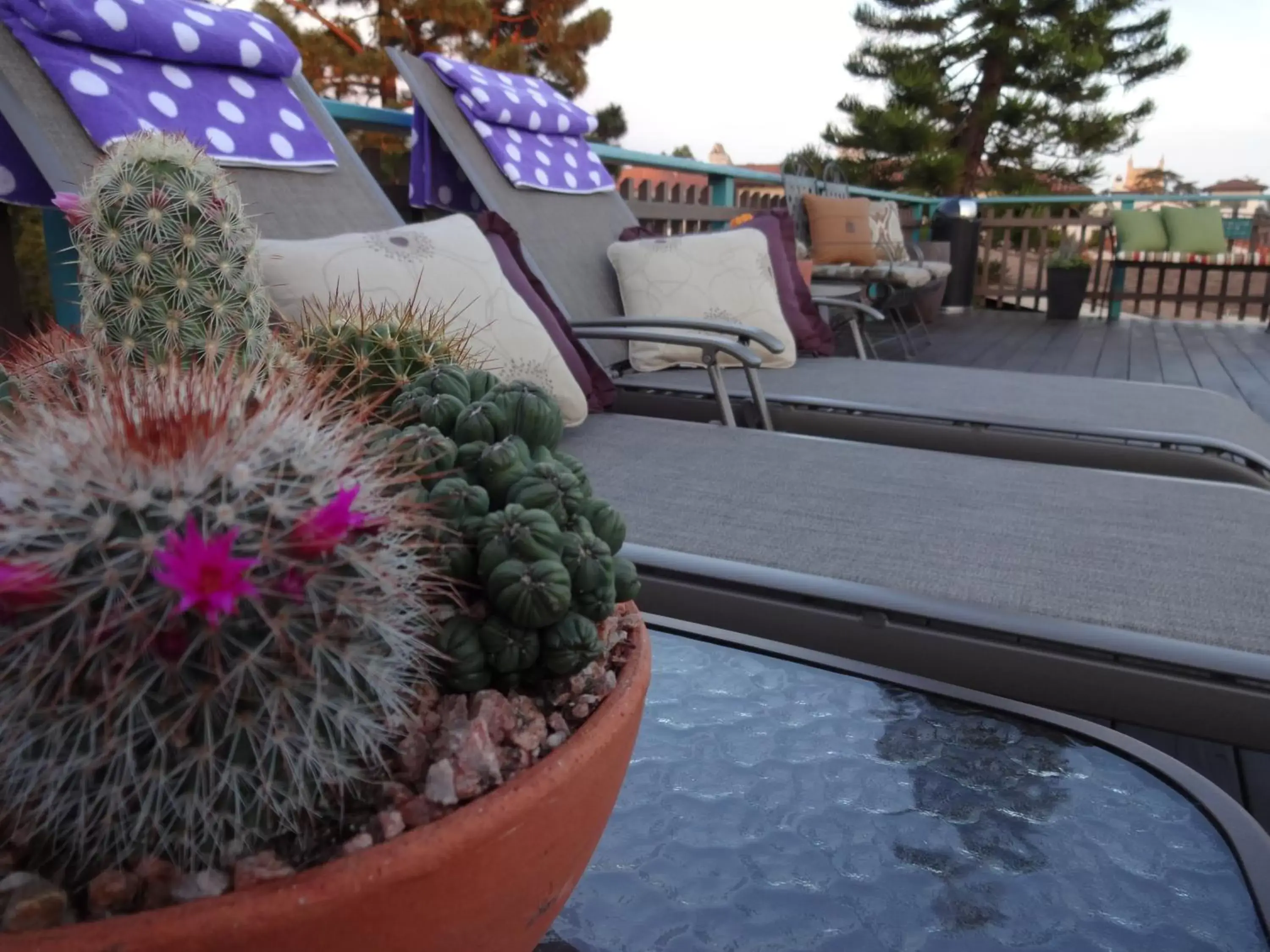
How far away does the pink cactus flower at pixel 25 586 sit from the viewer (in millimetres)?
327

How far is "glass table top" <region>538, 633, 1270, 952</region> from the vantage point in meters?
0.64

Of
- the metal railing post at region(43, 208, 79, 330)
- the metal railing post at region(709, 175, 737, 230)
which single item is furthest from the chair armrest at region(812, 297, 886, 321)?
the metal railing post at region(709, 175, 737, 230)

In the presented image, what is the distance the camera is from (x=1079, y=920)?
648 mm

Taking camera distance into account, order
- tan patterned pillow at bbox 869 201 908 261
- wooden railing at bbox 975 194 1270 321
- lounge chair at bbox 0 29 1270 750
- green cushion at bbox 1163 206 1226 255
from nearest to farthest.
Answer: lounge chair at bbox 0 29 1270 750, tan patterned pillow at bbox 869 201 908 261, wooden railing at bbox 975 194 1270 321, green cushion at bbox 1163 206 1226 255

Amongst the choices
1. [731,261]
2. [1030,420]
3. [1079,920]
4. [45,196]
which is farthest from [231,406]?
[731,261]

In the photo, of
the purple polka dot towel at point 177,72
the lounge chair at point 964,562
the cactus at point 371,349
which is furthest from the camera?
the purple polka dot towel at point 177,72

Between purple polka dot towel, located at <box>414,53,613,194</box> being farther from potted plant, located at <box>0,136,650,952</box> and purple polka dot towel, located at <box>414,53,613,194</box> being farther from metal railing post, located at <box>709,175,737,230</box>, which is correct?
potted plant, located at <box>0,136,650,952</box>

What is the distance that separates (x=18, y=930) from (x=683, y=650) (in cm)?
73

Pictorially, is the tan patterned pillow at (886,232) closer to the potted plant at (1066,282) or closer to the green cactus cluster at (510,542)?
the potted plant at (1066,282)

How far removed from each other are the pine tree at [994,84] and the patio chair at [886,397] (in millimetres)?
11727

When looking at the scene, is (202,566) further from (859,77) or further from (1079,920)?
(859,77)

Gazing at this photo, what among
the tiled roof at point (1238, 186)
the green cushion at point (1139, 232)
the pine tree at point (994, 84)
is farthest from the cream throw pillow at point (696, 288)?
the tiled roof at point (1238, 186)

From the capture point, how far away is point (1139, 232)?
9.32 meters

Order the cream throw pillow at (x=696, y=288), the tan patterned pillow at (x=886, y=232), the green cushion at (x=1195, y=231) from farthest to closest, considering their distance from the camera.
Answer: the green cushion at (x=1195, y=231) < the tan patterned pillow at (x=886, y=232) < the cream throw pillow at (x=696, y=288)
